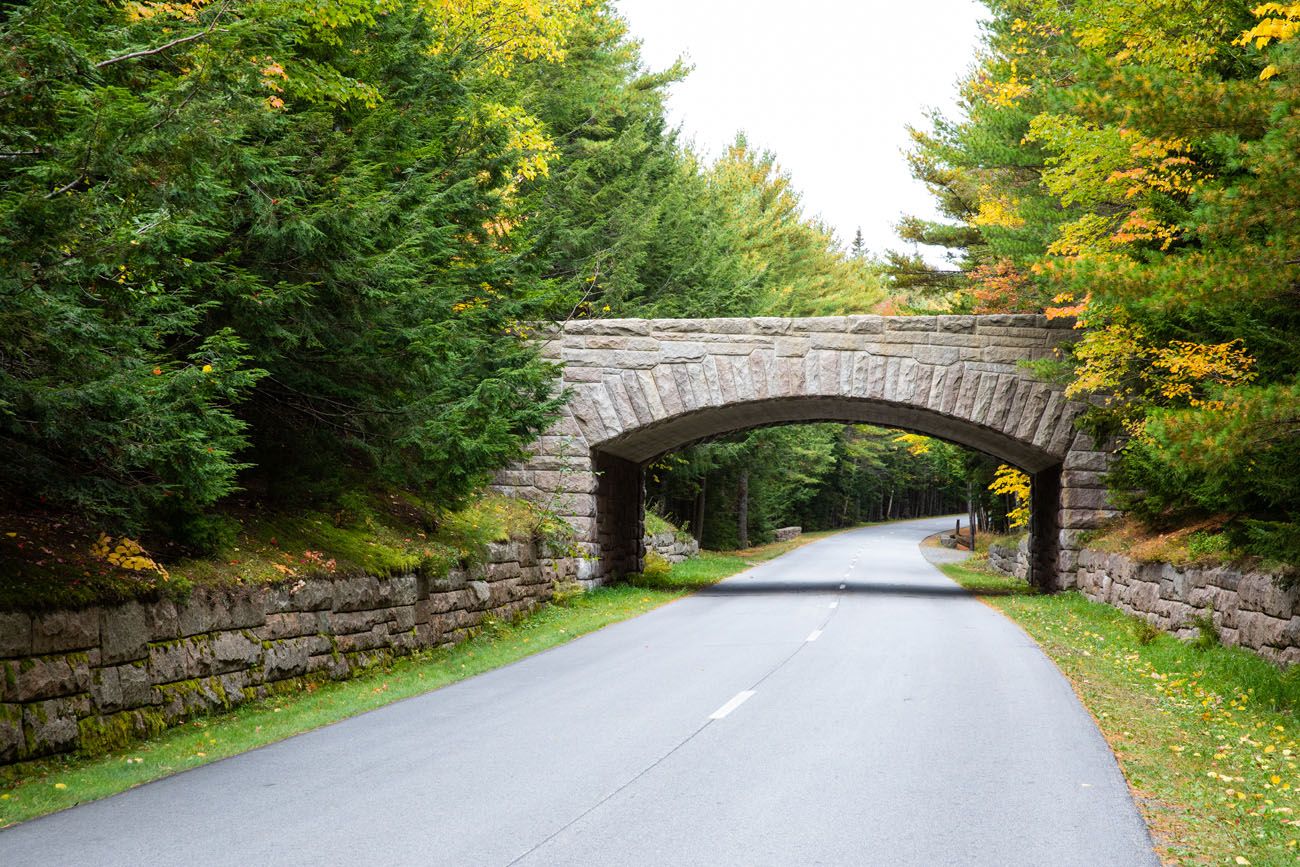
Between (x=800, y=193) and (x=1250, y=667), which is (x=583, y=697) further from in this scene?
(x=800, y=193)

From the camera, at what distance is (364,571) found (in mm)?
12070

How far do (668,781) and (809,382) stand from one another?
48.7 ft

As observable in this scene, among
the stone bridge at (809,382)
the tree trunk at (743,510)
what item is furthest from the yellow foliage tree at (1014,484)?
the tree trunk at (743,510)

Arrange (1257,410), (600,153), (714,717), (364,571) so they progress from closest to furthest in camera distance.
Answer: (1257,410) < (714,717) < (364,571) < (600,153)

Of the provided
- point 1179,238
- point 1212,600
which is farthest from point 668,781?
point 1179,238

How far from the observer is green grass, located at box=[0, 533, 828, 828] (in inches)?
265

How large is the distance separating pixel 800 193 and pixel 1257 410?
41947 millimetres

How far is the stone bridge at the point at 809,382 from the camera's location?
822 inches

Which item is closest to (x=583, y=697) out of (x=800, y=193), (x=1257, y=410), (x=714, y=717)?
(x=714, y=717)

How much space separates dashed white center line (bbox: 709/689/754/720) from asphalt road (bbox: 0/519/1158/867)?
0.06 feet

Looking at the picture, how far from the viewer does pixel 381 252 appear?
1163cm

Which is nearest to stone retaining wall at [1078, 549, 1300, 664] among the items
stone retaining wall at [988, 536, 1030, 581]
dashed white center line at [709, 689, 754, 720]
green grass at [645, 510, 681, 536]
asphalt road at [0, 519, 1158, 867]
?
asphalt road at [0, 519, 1158, 867]

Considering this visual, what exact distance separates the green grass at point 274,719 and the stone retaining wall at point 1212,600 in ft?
24.9

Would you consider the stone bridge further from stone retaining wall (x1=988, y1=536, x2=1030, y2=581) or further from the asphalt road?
the asphalt road
